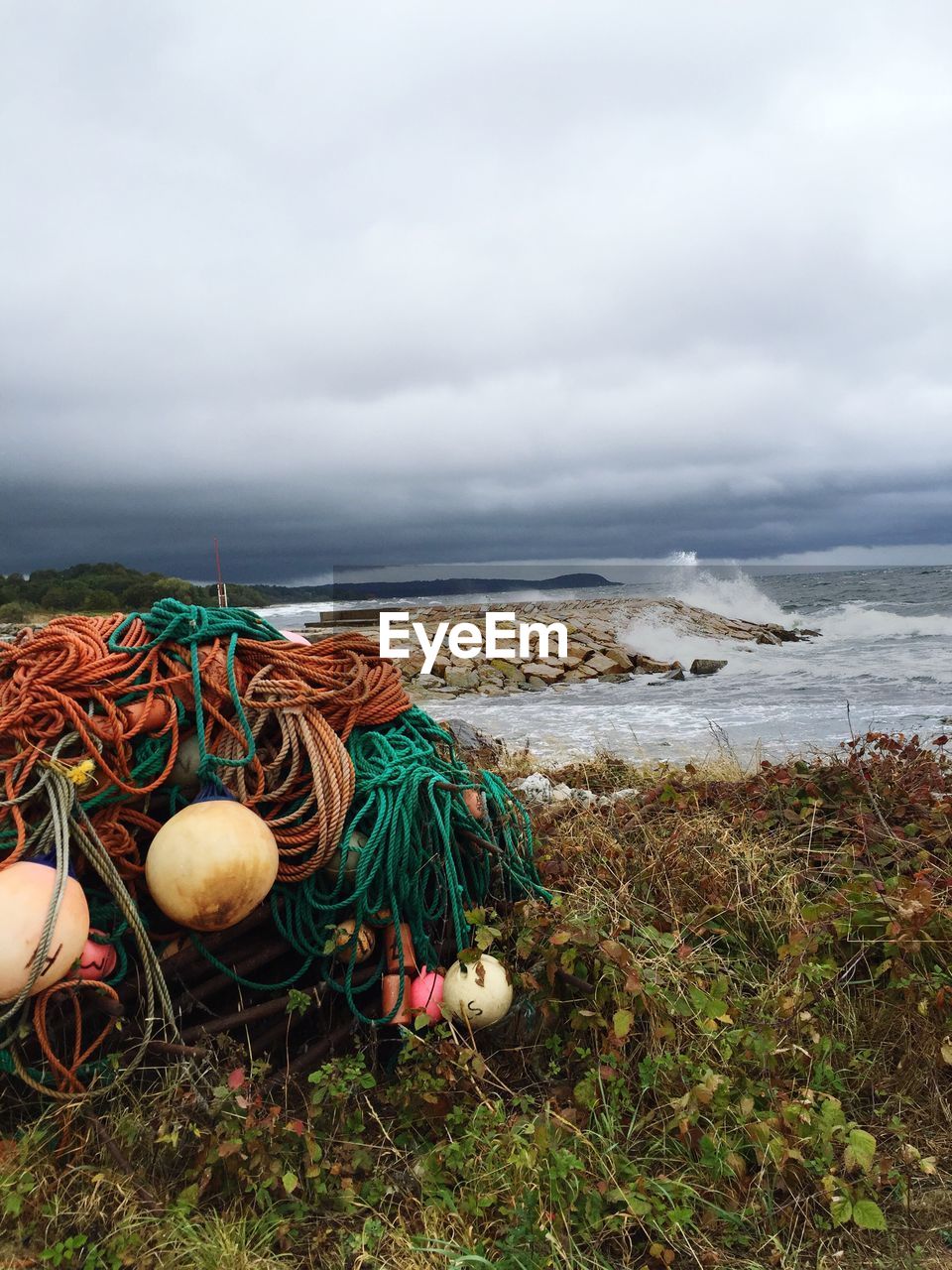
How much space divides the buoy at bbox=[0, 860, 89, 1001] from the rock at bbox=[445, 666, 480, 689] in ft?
55.4

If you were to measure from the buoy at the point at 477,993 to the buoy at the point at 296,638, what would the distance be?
1.36m

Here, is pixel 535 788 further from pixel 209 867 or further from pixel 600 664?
pixel 600 664

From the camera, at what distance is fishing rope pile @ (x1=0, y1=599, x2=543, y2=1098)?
268 cm

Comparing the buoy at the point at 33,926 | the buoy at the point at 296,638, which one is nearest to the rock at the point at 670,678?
the buoy at the point at 296,638

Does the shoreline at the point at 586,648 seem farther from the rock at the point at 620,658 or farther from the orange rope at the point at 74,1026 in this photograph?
the orange rope at the point at 74,1026

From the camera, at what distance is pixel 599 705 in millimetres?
15938

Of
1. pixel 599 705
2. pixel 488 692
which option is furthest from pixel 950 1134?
pixel 488 692

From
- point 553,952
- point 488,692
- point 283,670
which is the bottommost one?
point 488,692

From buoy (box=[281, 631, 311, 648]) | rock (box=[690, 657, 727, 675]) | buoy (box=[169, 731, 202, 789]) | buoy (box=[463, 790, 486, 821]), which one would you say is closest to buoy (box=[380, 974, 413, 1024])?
buoy (box=[463, 790, 486, 821])

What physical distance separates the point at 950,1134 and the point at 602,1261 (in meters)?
1.36

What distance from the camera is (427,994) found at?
116 inches

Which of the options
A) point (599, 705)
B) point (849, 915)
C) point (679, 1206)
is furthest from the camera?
point (599, 705)

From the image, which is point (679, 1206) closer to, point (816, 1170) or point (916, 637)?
point (816, 1170)

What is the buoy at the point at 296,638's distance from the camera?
3.43 meters
